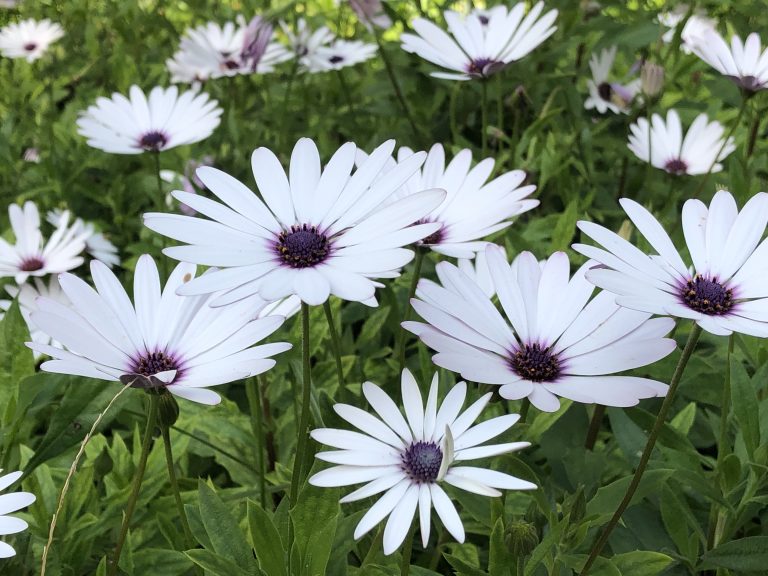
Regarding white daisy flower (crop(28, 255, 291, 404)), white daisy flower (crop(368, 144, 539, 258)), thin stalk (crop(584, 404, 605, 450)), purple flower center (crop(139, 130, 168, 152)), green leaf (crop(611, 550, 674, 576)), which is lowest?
green leaf (crop(611, 550, 674, 576))

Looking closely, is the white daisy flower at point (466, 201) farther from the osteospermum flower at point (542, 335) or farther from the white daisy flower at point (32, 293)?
the white daisy flower at point (32, 293)

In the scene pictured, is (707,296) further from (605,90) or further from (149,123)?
(605,90)

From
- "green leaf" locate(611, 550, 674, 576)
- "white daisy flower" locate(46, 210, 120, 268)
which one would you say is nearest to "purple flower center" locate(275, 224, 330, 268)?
"green leaf" locate(611, 550, 674, 576)

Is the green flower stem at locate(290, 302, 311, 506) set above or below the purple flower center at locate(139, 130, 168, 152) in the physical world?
below

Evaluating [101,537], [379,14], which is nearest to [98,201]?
[379,14]

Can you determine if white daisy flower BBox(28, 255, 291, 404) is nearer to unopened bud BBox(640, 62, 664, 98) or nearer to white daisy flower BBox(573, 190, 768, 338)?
white daisy flower BBox(573, 190, 768, 338)

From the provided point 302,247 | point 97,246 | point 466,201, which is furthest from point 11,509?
point 97,246

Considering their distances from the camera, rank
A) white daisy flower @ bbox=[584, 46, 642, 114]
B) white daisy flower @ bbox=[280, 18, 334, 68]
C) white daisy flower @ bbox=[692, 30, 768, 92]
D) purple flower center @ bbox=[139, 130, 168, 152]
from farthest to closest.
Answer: white daisy flower @ bbox=[280, 18, 334, 68] → white daisy flower @ bbox=[584, 46, 642, 114] → purple flower center @ bbox=[139, 130, 168, 152] → white daisy flower @ bbox=[692, 30, 768, 92]
